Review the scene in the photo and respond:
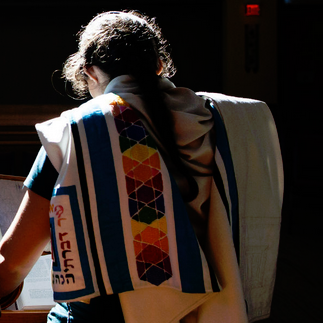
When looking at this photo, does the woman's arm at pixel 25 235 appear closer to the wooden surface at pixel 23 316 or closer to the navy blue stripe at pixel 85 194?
the navy blue stripe at pixel 85 194

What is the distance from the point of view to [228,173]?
80cm

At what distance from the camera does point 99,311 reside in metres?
0.76

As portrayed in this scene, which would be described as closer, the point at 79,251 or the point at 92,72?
the point at 79,251

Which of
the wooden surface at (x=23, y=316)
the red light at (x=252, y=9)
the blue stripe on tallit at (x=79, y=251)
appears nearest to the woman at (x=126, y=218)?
the blue stripe on tallit at (x=79, y=251)

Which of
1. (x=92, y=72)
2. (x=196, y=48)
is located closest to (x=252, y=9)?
(x=196, y=48)

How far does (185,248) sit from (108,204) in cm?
15

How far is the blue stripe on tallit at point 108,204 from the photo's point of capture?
71 cm

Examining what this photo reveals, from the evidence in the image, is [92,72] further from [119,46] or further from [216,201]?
[216,201]

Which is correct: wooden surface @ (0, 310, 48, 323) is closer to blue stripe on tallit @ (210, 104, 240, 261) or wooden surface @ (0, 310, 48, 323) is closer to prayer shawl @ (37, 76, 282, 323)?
prayer shawl @ (37, 76, 282, 323)

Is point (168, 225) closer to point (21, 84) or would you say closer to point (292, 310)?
point (292, 310)

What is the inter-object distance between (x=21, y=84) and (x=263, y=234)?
15.8 feet

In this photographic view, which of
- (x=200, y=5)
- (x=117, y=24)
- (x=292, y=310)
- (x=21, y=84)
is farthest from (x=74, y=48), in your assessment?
(x=117, y=24)

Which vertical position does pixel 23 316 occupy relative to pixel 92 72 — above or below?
below

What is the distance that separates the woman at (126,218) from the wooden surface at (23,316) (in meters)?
0.20
